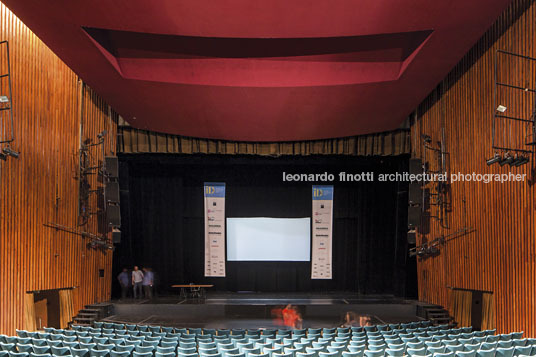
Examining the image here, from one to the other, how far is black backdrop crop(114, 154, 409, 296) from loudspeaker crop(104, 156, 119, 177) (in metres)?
3.38

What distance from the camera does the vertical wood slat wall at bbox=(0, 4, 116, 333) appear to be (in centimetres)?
1191

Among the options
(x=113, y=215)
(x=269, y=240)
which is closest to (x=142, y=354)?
(x=113, y=215)

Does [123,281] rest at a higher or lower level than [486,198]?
lower

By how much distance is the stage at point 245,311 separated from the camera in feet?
50.7

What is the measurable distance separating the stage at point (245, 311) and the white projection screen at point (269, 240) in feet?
7.75

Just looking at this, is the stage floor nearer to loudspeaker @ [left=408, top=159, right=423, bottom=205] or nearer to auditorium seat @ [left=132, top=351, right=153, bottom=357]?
loudspeaker @ [left=408, top=159, right=423, bottom=205]

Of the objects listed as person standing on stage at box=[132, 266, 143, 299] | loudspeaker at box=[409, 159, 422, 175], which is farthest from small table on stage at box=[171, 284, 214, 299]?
loudspeaker at box=[409, 159, 422, 175]

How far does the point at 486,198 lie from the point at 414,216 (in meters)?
2.81

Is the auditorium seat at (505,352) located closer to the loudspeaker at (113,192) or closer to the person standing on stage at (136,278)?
the loudspeaker at (113,192)

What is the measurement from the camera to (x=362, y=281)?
66.2ft

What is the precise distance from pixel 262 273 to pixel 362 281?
3820 millimetres

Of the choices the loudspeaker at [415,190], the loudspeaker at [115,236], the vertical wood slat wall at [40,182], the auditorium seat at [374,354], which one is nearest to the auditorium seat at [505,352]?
the auditorium seat at [374,354]

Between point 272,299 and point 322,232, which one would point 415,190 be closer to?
point 322,232

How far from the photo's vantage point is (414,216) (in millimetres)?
15258
